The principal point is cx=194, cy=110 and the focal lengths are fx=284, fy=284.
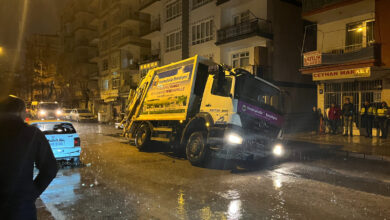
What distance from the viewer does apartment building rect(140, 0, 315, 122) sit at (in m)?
20.9

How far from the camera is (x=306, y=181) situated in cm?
698

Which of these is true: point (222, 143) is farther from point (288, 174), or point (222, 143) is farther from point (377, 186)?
point (377, 186)

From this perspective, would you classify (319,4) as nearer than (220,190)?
No

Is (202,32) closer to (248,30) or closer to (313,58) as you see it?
(248,30)

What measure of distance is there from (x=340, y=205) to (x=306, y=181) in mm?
1819

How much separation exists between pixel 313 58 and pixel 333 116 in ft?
11.6

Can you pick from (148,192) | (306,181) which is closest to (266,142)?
(306,181)

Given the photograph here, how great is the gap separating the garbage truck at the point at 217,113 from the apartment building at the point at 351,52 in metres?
7.54

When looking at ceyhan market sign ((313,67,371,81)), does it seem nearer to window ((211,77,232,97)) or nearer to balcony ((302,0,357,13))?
balcony ((302,0,357,13))

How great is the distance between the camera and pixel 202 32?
26.0 metres

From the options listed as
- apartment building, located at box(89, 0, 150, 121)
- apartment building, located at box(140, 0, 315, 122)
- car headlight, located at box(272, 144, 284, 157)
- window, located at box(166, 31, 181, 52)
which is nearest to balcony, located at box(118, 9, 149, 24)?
apartment building, located at box(89, 0, 150, 121)

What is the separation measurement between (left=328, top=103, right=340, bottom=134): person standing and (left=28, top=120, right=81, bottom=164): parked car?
13.5 metres

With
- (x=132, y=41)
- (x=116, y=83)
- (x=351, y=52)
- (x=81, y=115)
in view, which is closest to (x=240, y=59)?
(x=351, y=52)

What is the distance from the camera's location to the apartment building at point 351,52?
14.5 meters
